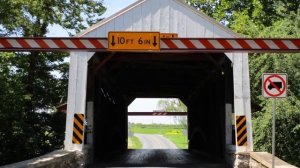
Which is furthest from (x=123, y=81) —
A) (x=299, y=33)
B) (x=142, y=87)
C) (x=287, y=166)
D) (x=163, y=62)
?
(x=287, y=166)

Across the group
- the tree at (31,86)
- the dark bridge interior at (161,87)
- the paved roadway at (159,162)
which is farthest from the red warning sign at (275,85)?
the tree at (31,86)

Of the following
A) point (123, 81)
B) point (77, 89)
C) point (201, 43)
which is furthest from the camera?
point (123, 81)

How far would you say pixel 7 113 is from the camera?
80.5 feet

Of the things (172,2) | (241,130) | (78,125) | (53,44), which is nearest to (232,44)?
(53,44)

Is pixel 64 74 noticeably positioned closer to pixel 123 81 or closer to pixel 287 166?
pixel 123 81

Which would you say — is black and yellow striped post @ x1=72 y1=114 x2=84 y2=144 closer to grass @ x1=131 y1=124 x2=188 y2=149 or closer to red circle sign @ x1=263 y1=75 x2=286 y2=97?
red circle sign @ x1=263 y1=75 x2=286 y2=97

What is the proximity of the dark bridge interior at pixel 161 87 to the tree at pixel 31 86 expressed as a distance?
4560mm

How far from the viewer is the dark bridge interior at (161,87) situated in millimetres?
15844

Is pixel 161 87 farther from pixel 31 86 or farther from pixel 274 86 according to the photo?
pixel 274 86

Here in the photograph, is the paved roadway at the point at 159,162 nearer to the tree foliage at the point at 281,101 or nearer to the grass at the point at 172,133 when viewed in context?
the tree foliage at the point at 281,101

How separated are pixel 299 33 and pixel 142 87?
460 inches

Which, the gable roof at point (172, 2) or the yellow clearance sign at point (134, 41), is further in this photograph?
the gable roof at point (172, 2)

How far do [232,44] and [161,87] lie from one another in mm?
20380

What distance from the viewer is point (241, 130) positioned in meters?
13.4
